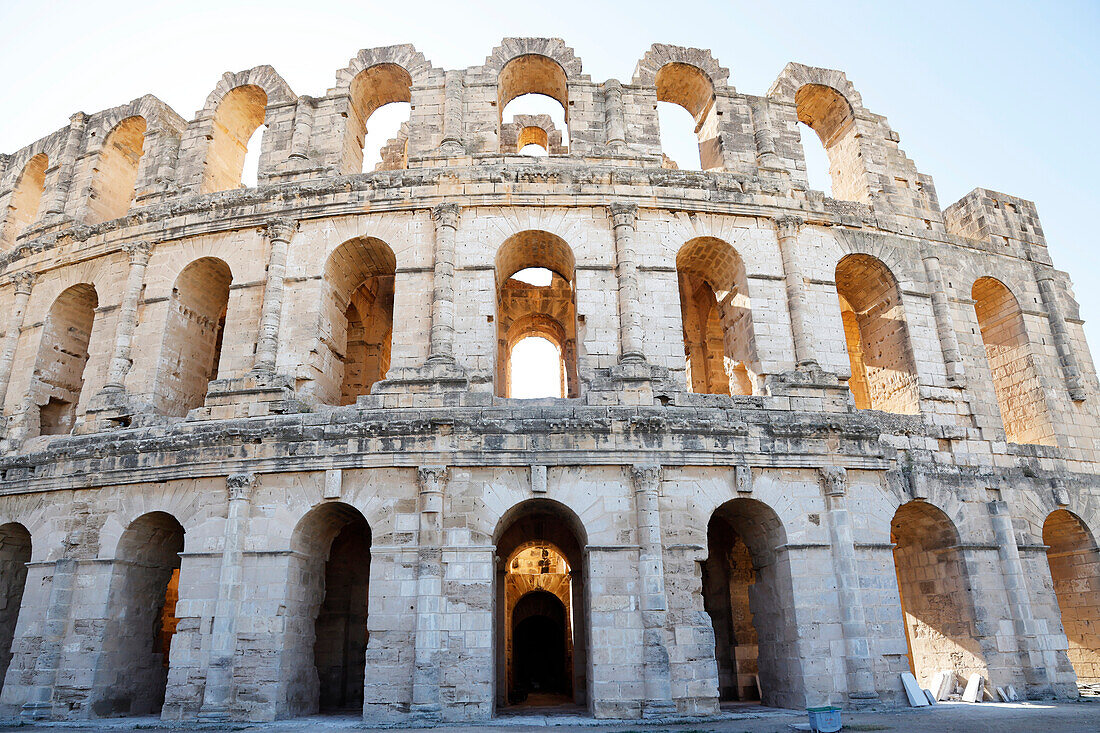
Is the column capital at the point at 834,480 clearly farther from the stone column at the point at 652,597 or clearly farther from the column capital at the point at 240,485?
the column capital at the point at 240,485

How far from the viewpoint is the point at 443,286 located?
1296 cm

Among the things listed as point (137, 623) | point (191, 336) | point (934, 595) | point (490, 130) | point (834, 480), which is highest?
point (490, 130)

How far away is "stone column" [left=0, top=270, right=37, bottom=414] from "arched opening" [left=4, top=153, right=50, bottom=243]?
2.77 meters

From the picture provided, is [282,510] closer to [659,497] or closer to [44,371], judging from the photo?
[659,497]

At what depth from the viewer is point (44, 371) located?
50.3 ft

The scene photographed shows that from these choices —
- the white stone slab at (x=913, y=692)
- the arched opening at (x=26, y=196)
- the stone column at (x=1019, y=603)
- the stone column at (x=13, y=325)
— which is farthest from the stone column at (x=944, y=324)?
the arched opening at (x=26, y=196)

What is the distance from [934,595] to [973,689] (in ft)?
5.68

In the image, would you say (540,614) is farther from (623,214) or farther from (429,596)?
(623,214)

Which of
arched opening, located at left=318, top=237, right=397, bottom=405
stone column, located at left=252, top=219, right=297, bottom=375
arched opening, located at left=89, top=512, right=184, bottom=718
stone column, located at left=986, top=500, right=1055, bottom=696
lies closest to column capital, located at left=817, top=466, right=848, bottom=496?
stone column, located at left=986, top=500, right=1055, bottom=696

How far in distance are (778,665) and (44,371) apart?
53.4 feet

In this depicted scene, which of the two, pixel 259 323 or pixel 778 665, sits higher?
pixel 259 323

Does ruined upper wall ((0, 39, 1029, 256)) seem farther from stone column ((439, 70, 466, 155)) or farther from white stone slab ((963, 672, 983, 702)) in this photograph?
white stone slab ((963, 672, 983, 702))

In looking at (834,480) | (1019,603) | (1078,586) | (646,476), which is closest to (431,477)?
(646,476)

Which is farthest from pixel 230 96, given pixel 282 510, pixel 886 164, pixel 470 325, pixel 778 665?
pixel 778 665
